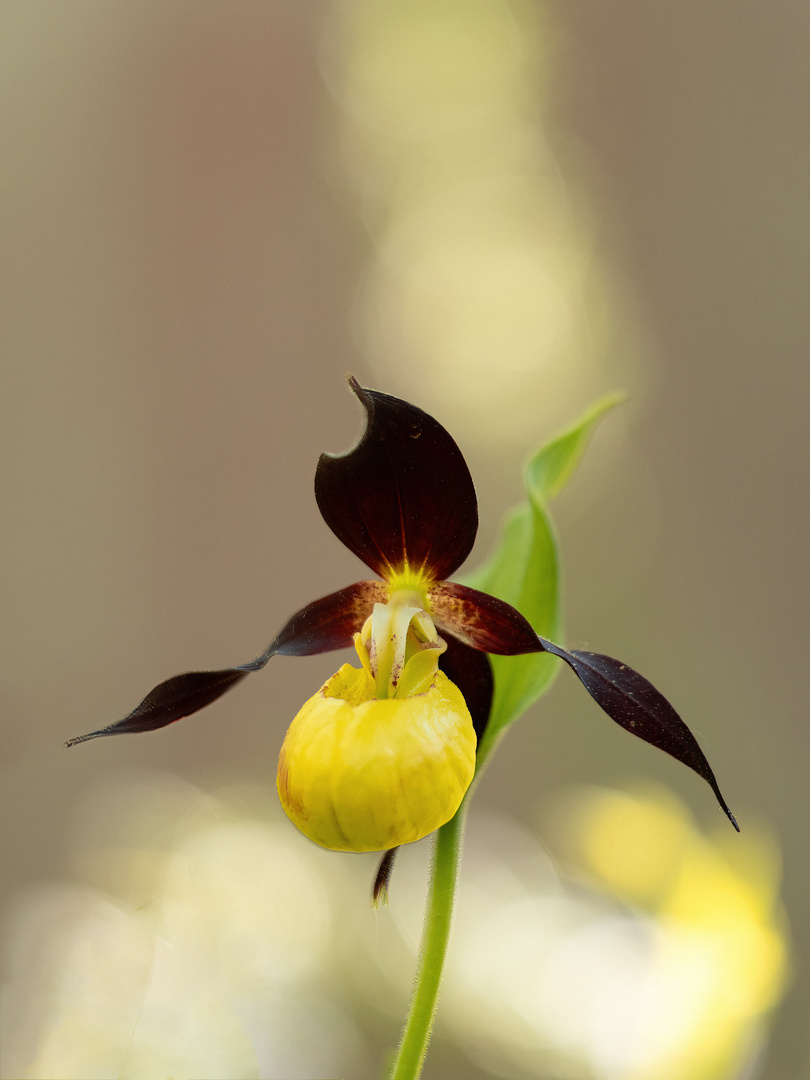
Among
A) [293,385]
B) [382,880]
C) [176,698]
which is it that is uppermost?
[293,385]

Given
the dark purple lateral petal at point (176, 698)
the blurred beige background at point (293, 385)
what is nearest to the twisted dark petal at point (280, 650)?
the dark purple lateral petal at point (176, 698)

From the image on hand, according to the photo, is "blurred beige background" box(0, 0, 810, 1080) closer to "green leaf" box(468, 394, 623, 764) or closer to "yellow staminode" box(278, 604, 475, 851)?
"green leaf" box(468, 394, 623, 764)

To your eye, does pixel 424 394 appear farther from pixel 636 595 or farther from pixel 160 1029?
pixel 160 1029

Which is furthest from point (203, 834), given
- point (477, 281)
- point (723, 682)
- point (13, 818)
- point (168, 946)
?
point (477, 281)

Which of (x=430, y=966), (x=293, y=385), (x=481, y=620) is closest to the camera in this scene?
(x=430, y=966)

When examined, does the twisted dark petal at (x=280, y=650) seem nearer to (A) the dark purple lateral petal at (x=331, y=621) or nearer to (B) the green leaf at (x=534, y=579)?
(A) the dark purple lateral petal at (x=331, y=621)

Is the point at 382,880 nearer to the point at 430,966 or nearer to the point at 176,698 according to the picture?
the point at 430,966

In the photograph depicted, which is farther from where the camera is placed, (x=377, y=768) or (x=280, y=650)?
(x=280, y=650)

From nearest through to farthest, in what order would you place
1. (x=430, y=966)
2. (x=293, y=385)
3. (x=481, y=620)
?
(x=430, y=966) < (x=481, y=620) < (x=293, y=385)

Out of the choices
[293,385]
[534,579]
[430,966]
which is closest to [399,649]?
[534,579]
